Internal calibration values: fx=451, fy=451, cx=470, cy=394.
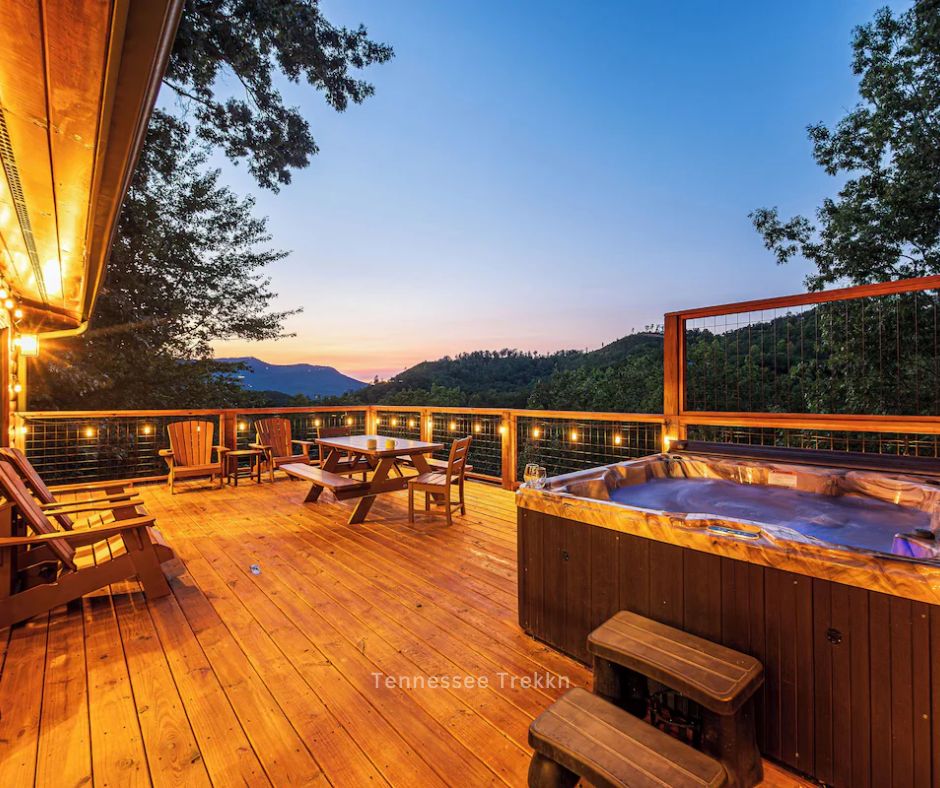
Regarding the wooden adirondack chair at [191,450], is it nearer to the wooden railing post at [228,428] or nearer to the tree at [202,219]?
the wooden railing post at [228,428]

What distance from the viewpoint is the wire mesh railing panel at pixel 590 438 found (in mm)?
4543

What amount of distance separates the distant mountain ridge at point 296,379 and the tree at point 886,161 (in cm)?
1149

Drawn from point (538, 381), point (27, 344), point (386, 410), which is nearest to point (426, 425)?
point (386, 410)

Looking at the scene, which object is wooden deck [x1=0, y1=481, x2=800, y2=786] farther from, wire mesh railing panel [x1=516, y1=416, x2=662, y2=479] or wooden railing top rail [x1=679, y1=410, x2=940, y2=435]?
wire mesh railing panel [x1=516, y1=416, x2=662, y2=479]

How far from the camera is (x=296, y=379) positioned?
13.4m

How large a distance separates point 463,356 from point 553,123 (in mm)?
8283

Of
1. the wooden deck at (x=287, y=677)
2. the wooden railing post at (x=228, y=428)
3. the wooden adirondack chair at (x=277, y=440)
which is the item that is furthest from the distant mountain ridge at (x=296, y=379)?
the wooden deck at (x=287, y=677)

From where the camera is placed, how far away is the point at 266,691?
181 cm

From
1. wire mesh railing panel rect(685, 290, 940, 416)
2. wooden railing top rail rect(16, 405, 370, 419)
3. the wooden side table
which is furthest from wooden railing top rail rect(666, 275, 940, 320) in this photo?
wooden railing top rail rect(16, 405, 370, 419)

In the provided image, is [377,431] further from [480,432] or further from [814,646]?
[814,646]

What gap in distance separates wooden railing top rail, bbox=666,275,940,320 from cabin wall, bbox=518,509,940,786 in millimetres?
2150

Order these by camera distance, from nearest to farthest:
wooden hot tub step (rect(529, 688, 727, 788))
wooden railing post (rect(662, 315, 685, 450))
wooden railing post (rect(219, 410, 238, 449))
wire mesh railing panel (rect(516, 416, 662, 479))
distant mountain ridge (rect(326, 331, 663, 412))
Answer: wooden hot tub step (rect(529, 688, 727, 788)) → wooden railing post (rect(662, 315, 685, 450)) → wire mesh railing panel (rect(516, 416, 662, 479)) → wooden railing post (rect(219, 410, 238, 449)) → distant mountain ridge (rect(326, 331, 663, 412))

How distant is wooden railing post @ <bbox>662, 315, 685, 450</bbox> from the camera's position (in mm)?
3721

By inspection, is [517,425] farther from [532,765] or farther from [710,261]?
[710,261]
